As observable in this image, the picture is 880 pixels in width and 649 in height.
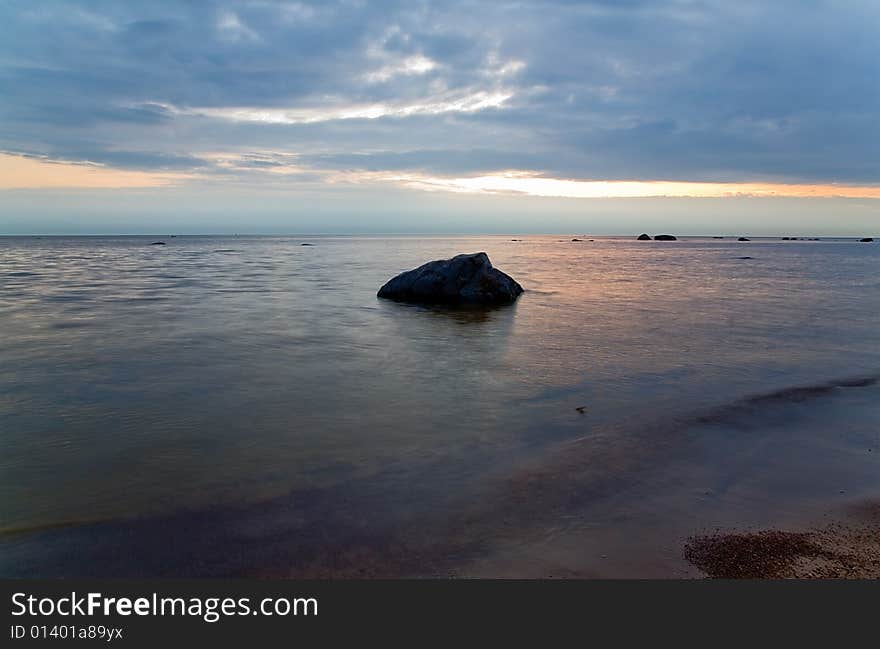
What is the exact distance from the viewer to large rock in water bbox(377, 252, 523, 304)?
766 inches

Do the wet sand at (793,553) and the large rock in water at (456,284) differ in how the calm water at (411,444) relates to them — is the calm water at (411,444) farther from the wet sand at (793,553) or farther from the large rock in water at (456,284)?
the large rock in water at (456,284)

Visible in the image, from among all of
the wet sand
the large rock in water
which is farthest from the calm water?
the large rock in water

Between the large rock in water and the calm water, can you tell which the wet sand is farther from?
the large rock in water

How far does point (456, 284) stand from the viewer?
63.9 ft

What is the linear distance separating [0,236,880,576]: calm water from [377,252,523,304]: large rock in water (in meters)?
5.26

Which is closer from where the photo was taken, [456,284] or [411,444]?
[411,444]

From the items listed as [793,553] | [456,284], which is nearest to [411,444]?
[793,553]

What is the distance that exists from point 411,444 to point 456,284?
44.1 ft

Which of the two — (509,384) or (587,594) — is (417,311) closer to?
(509,384)

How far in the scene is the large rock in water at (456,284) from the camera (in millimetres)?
19453

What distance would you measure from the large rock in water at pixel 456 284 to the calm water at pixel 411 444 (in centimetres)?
526

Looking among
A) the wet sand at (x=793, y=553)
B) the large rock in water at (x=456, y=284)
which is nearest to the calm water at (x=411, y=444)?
the wet sand at (x=793, y=553)

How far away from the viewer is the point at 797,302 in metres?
21.3

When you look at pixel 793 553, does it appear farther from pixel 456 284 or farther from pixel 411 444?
pixel 456 284
